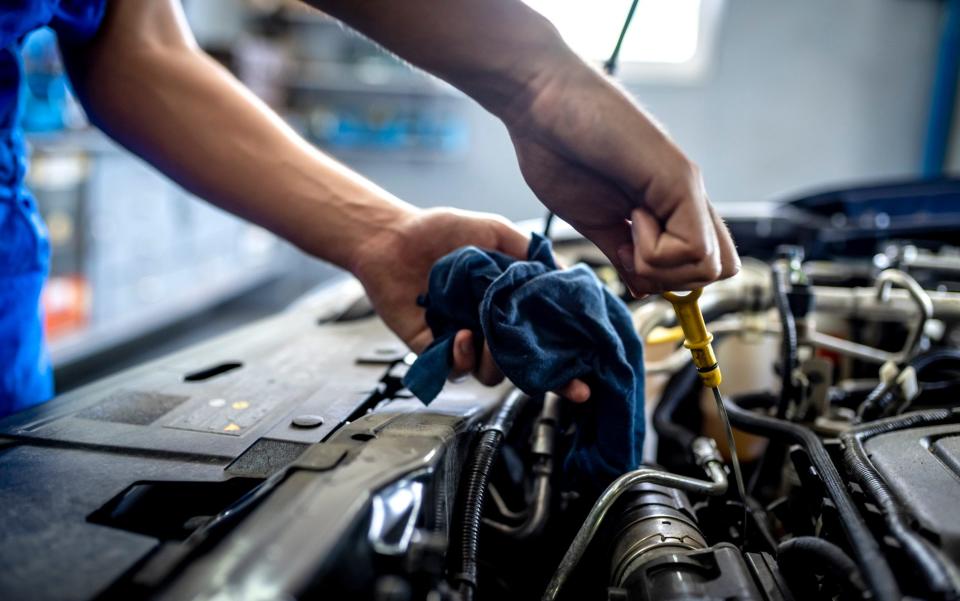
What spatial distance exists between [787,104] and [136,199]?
12.0ft

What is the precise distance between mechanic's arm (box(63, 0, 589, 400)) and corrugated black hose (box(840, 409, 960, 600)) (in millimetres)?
412

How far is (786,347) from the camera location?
27.5 inches

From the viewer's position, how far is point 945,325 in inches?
37.0

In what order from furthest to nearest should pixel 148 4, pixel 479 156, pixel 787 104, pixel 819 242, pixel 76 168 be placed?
pixel 479 156 → pixel 787 104 → pixel 76 168 → pixel 819 242 → pixel 148 4

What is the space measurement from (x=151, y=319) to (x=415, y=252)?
282cm

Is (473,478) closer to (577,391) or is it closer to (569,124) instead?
(577,391)

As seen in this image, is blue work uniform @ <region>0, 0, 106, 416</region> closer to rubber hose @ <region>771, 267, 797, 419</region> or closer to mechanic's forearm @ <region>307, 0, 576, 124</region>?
mechanic's forearm @ <region>307, 0, 576, 124</region>

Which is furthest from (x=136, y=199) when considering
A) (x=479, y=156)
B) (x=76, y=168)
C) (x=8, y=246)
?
(x=8, y=246)

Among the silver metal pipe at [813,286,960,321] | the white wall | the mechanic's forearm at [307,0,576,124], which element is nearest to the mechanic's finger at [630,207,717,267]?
the mechanic's forearm at [307,0,576,124]

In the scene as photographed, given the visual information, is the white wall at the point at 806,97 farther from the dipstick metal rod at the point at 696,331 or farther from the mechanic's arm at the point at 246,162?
the dipstick metal rod at the point at 696,331

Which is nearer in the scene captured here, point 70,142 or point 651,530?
point 651,530

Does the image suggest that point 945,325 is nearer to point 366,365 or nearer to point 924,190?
point 924,190

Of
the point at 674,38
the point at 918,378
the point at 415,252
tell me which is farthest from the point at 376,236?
the point at 674,38

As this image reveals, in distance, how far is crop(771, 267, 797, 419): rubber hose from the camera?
2.29 ft
